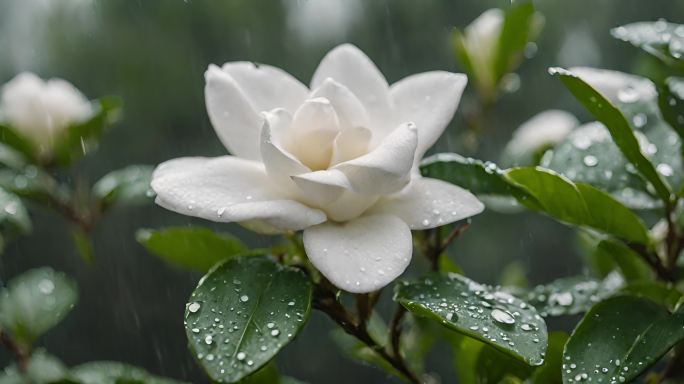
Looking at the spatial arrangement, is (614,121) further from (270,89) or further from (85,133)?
(85,133)

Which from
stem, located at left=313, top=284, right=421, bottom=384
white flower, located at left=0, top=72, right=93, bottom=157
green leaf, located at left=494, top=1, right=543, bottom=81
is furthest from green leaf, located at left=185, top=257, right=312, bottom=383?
green leaf, located at left=494, top=1, right=543, bottom=81

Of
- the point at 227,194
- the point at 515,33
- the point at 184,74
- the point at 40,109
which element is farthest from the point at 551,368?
the point at 184,74

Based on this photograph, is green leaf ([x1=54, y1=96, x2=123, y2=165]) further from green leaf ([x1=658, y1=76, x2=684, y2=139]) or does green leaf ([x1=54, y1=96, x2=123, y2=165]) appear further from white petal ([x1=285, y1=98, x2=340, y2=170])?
green leaf ([x1=658, y1=76, x2=684, y2=139])

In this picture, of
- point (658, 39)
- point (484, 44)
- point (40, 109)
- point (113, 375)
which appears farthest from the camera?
point (484, 44)

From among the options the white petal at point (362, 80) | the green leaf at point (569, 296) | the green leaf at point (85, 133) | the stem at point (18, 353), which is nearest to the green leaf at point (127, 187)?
the green leaf at point (85, 133)

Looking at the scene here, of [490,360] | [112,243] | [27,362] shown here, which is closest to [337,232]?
[490,360]

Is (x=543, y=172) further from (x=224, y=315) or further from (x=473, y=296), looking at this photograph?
(x=224, y=315)
